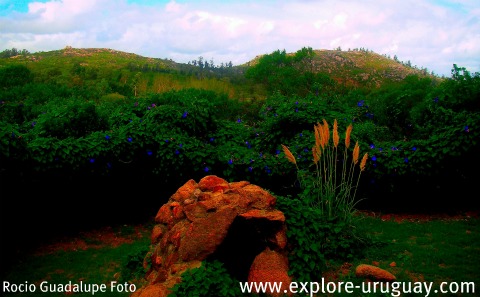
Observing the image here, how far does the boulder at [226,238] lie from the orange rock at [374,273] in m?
0.83

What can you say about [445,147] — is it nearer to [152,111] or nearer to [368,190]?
[368,190]

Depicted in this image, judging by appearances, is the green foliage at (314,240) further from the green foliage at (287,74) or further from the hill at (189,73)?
the hill at (189,73)

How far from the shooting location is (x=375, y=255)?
17.3 ft

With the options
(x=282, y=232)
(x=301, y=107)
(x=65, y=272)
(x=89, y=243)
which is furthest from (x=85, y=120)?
(x=282, y=232)

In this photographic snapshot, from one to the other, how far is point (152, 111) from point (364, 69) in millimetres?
43723

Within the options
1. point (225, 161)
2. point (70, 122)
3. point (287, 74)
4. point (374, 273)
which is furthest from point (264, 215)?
point (287, 74)

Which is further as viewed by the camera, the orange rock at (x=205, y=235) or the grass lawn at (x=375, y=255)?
the grass lawn at (x=375, y=255)

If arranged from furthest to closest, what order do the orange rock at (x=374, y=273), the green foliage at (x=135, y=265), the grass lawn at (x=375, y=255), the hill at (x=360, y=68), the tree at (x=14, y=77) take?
the hill at (x=360, y=68) → the tree at (x=14, y=77) → the green foliage at (x=135, y=265) → the grass lawn at (x=375, y=255) → the orange rock at (x=374, y=273)

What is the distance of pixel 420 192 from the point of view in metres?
8.09

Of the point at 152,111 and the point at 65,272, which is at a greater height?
the point at 152,111

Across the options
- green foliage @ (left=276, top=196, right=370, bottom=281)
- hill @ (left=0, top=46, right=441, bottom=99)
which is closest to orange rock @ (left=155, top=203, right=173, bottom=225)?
green foliage @ (left=276, top=196, right=370, bottom=281)

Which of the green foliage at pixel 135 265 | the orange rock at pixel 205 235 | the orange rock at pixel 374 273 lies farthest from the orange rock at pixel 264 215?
the green foliage at pixel 135 265

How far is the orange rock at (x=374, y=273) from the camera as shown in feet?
14.3

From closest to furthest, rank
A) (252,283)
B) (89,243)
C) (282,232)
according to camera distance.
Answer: (252,283) < (282,232) < (89,243)
